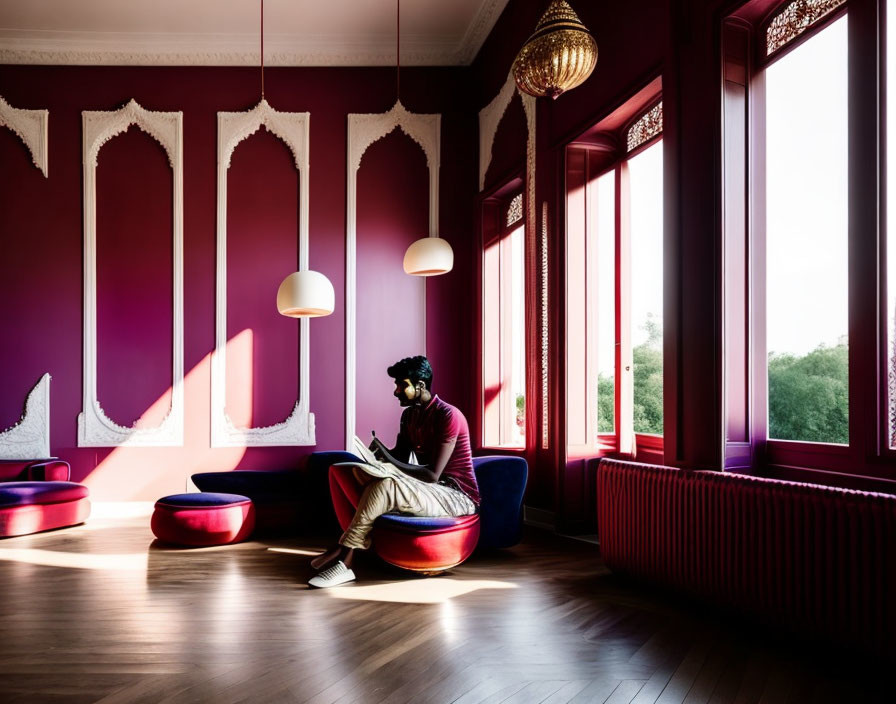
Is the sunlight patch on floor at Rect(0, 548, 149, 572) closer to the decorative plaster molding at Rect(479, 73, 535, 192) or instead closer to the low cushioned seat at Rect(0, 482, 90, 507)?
the low cushioned seat at Rect(0, 482, 90, 507)

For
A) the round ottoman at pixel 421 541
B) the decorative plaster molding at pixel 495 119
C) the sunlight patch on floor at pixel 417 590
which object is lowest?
the sunlight patch on floor at pixel 417 590

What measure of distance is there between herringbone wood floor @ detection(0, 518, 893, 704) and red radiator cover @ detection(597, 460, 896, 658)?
0.50 feet

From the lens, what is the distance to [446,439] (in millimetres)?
4012

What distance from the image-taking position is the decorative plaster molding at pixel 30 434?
629 centimetres

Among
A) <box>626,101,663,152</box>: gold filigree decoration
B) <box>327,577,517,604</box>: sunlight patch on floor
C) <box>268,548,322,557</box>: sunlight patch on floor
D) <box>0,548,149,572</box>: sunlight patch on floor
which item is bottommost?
<box>268,548,322,557</box>: sunlight patch on floor

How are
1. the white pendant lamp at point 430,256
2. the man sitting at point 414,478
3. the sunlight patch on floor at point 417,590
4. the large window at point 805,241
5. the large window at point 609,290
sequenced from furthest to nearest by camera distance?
the white pendant lamp at point 430,256 < the large window at point 609,290 < the man sitting at point 414,478 < the sunlight patch on floor at point 417,590 < the large window at point 805,241

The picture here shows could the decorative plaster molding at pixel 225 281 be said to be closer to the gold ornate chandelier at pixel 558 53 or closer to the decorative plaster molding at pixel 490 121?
the decorative plaster molding at pixel 490 121

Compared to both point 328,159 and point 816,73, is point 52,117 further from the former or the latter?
point 816,73

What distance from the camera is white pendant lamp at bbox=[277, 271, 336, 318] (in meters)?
4.69

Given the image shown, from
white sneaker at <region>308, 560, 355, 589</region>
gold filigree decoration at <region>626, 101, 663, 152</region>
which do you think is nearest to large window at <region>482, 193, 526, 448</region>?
gold filigree decoration at <region>626, 101, 663, 152</region>

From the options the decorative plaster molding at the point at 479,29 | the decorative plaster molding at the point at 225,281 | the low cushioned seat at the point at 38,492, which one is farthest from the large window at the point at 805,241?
the low cushioned seat at the point at 38,492

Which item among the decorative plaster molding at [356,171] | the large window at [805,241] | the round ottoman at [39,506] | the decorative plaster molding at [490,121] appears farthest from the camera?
the decorative plaster molding at [356,171]

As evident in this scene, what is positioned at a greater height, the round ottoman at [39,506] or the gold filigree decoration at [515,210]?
the gold filigree decoration at [515,210]

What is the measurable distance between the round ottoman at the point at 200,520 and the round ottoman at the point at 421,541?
4.43 ft
